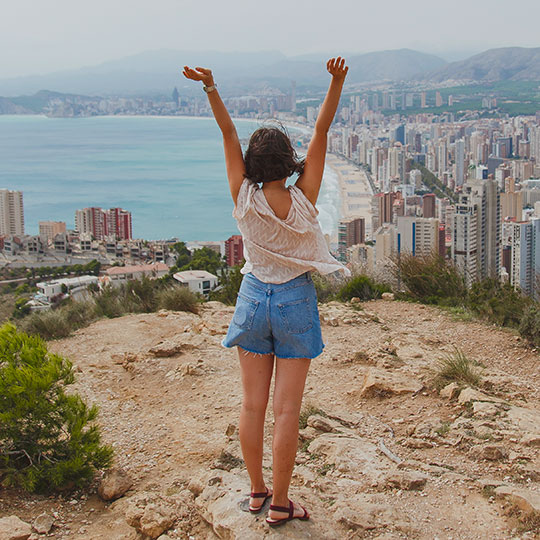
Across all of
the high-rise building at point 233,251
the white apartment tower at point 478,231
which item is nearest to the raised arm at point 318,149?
the white apartment tower at point 478,231

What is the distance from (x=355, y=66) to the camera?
15588 centimetres

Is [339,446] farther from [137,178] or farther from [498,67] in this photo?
[498,67]

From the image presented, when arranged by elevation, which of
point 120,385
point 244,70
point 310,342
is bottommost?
point 120,385

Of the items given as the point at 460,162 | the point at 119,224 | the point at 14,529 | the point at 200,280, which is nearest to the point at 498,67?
the point at 460,162

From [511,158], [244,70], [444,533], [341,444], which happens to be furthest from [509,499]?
→ [244,70]

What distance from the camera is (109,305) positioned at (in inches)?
229

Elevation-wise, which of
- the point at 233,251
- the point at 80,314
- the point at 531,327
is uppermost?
the point at 531,327

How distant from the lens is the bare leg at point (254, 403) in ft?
5.61

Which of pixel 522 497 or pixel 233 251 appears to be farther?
pixel 233 251

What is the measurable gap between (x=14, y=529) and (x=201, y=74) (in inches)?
51.1

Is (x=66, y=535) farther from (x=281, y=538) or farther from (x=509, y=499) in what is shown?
(x=509, y=499)

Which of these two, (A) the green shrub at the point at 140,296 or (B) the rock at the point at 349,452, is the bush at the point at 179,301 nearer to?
(A) the green shrub at the point at 140,296

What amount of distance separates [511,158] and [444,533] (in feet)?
203

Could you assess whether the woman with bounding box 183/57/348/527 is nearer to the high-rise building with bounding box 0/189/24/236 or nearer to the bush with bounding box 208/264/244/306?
the bush with bounding box 208/264/244/306
